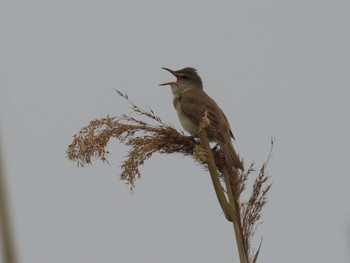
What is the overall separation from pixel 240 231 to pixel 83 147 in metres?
0.94

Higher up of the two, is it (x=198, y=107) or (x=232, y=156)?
(x=198, y=107)

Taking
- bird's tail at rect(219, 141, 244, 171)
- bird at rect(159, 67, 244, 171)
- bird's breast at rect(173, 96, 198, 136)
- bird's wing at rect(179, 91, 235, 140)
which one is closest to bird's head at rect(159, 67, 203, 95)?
bird at rect(159, 67, 244, 171)

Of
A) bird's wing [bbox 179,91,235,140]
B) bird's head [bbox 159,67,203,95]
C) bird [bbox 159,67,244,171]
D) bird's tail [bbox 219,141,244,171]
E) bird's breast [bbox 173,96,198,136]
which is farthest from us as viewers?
bird's head [bbox 159,67,203,95]

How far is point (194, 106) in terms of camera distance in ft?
23.3

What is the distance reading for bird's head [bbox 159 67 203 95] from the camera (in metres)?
8.05

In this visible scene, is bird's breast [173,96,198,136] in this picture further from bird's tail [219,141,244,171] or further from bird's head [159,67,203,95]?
bird's tail [219,141,244,171]

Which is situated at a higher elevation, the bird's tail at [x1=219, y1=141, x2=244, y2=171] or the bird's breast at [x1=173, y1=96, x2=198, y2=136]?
the bird's breast at [x1=173, y1=96, x2=198, y2=136]

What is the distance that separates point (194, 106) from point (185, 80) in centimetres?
123

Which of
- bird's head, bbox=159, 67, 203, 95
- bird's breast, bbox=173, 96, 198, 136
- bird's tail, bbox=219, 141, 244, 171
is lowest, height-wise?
bird's tail, bbox=219, 141, 244, 171

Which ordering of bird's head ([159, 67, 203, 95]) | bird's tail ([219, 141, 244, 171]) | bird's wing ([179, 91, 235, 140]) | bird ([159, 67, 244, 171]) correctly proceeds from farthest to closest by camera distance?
bird's head ([159, 67, 203, 95]) → bird's wing ([179, 91, 235, 140]) → bird ([159, 67, 244, 171]) → bird's tail ([219, 141, 244, 171])

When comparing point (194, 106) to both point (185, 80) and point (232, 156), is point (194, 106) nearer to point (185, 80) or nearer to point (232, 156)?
point (185, 80)

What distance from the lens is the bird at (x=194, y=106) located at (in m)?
6.18

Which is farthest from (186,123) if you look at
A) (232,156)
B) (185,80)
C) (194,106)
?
(232,156)

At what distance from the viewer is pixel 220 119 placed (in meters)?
6.56
